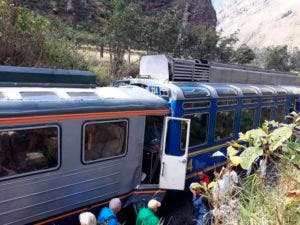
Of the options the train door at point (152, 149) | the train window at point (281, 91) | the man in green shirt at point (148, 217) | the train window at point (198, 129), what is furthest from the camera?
the train window at point (281, 91)

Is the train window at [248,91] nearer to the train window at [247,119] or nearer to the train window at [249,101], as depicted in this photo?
the train window at [249,101]

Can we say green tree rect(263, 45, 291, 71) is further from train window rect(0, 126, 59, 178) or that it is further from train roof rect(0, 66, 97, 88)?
train window rect(0, 126, 59, 178)

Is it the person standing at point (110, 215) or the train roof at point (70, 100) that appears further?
the person standing at point (110, 215)

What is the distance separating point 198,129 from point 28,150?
16.1ft

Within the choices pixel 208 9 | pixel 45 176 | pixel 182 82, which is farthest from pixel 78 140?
pixel 208 9

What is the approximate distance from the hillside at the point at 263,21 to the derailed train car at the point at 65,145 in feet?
351

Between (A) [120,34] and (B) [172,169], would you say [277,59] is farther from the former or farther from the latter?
(B) [172,169]

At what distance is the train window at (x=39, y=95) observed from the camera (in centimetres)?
599

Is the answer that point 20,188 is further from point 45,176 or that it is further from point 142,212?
point 142,212

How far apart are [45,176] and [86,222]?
45.7 inches

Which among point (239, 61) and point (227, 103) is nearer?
point (227, 103)

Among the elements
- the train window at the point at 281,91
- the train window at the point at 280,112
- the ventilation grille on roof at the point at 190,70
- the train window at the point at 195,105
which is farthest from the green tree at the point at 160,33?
the train window at the point at 195,105

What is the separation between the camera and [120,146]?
24.6ft

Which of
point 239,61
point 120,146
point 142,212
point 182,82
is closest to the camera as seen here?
point 142,212
